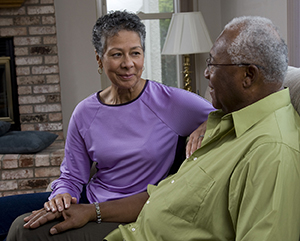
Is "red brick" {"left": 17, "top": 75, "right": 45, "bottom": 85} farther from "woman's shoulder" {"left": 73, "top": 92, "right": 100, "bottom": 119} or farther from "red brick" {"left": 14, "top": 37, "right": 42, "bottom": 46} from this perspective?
"woman's shoulder" {"left": 73, "top": 92, "right": 100, "bottom": 119}

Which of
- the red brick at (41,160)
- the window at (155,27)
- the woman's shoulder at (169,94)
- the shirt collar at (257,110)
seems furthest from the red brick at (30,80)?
the shirt collar at (257,110)

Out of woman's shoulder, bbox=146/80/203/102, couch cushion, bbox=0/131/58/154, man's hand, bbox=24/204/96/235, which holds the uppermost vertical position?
woman's shoulder, bbox=146/80/203/102

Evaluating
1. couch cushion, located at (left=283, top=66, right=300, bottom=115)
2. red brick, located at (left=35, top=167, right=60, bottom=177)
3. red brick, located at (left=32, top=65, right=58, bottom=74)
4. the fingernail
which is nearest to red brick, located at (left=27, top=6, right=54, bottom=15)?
red brick, located at (left=32, top=65, right=58, bottom=74)

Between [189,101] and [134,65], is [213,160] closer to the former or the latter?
[189,101]

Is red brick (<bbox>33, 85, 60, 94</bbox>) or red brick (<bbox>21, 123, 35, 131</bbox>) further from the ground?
red brick (<bbox>33, 85, 60, 94</bbox>)

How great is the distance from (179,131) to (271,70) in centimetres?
58

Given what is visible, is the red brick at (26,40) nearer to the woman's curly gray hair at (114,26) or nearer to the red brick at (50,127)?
the red brick at (50,127)

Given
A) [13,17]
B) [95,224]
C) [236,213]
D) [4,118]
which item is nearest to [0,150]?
[4,118]

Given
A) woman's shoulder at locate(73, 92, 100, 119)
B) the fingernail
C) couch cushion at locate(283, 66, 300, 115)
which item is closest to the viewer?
couch cushion at locate(283, 66, 300, 115)

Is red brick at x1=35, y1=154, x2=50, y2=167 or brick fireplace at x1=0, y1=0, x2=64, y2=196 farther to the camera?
brick fireplace at x1=0, y1=0, x2=64, y2=196

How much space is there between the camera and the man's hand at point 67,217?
1.30m

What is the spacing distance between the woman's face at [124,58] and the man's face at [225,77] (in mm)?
466

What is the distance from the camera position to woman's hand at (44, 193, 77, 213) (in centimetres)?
135

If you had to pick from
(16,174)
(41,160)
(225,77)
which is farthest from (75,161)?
(16,174)
